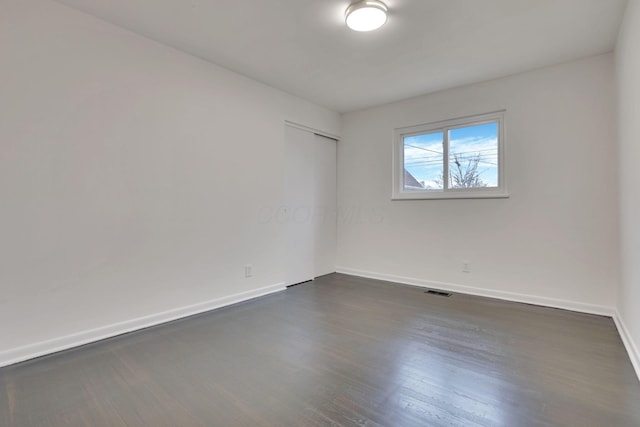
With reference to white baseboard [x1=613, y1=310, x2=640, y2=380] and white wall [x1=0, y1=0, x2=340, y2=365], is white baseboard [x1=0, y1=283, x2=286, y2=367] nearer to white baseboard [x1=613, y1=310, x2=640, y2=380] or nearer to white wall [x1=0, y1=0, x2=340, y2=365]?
white wall [x1=0, y1=0, x2=340, y2=365]

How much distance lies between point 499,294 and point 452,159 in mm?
1711

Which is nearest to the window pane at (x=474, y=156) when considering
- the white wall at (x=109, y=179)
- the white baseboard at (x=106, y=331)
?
the white wall at (x=109, y=179)

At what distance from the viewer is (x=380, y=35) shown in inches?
103

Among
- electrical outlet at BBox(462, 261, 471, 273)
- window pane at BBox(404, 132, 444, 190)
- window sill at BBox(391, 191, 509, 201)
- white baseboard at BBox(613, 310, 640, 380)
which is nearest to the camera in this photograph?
white baseboard at BBox(613, 310, 640, 380)

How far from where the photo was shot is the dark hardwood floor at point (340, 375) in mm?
1541

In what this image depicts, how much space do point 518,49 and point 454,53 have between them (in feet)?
1.86

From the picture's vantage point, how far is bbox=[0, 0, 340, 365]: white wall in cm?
208

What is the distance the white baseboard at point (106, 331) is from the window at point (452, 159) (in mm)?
2645

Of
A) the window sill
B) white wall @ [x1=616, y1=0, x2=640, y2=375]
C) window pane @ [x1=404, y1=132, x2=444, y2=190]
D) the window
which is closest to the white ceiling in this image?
white wall @ [x1=616, y1=0, x2=640, y2=375]

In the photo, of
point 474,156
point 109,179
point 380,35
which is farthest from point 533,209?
point 109,179

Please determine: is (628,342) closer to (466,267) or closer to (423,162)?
(466,267)

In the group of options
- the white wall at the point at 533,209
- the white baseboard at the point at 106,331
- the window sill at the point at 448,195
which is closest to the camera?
the white baseboard at the point at 106,331

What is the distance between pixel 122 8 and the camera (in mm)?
2273

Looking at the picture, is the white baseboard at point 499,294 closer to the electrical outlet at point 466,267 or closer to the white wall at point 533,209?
the white wall at point 533,209
